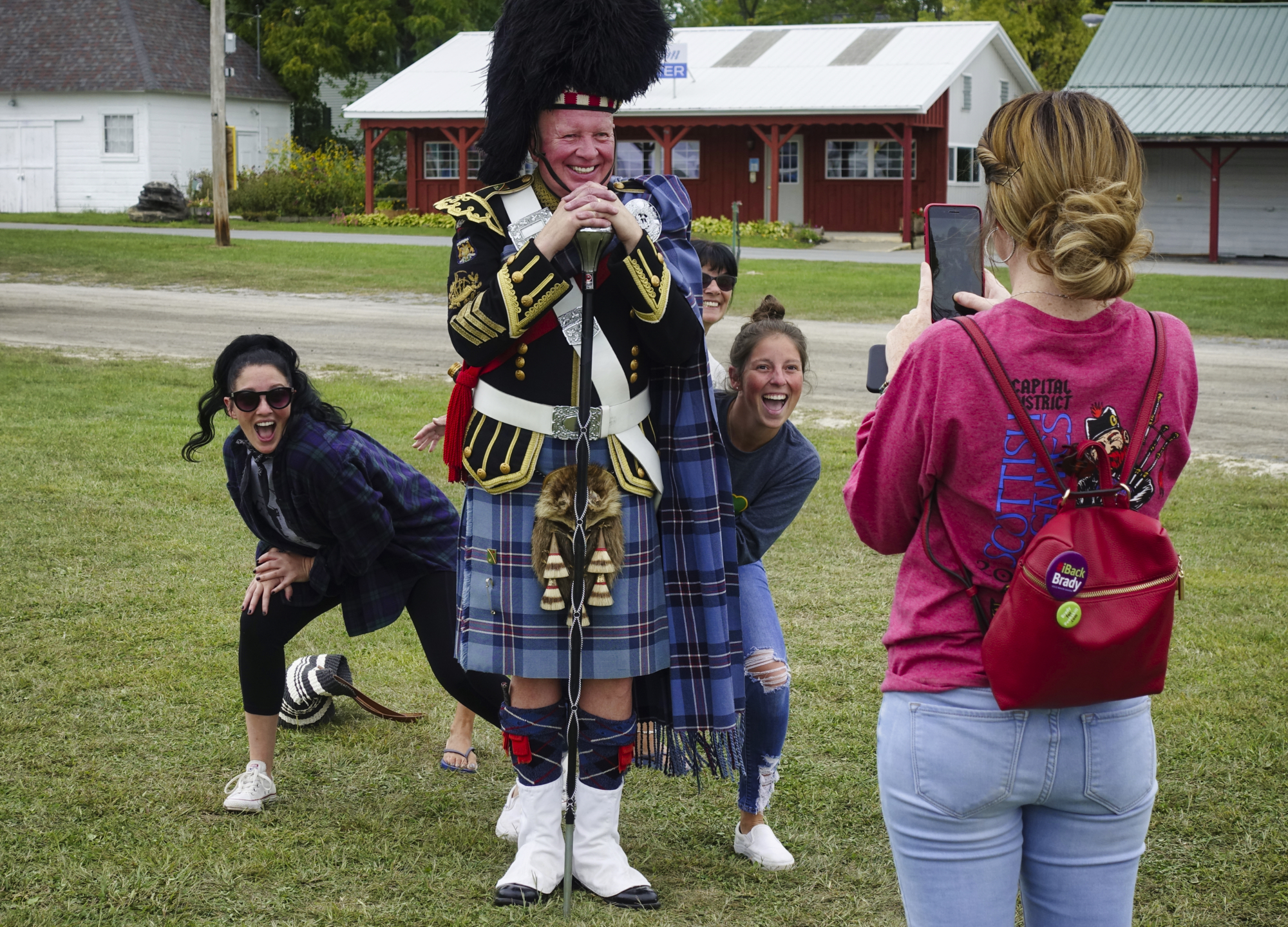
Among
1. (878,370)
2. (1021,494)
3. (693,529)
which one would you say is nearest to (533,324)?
(693,529)

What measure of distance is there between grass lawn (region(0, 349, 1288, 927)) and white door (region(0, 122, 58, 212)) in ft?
119

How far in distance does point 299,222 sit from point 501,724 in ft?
109

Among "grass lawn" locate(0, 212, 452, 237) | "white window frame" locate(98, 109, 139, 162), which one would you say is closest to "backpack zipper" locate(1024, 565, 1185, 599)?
"grass lawn" locate(0, 212, 452, 237)

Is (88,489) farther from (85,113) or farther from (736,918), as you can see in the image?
(85,113)

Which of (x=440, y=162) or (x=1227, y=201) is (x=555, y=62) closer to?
(x=1227, y=201)

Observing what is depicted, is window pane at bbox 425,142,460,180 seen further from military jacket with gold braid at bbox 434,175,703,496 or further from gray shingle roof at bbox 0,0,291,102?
military jacket with gold braid at bbox 434,175,703,496

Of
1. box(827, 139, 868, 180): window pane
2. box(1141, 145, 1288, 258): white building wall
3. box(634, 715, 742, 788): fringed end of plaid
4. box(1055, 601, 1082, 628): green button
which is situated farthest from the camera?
box(827, 139, 868, 180): window pane

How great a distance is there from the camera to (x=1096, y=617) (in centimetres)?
187

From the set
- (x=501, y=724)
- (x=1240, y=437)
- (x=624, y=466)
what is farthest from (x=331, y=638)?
(x=1240, y=437)

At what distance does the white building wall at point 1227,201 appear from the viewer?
29.6 meters

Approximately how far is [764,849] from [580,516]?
3.87 ft

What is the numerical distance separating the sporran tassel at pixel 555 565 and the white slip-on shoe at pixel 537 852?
2.01 feet

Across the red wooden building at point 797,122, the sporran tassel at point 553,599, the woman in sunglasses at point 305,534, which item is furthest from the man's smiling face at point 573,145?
the red wooden building at point 797,122

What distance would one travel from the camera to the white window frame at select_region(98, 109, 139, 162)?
38875mm
